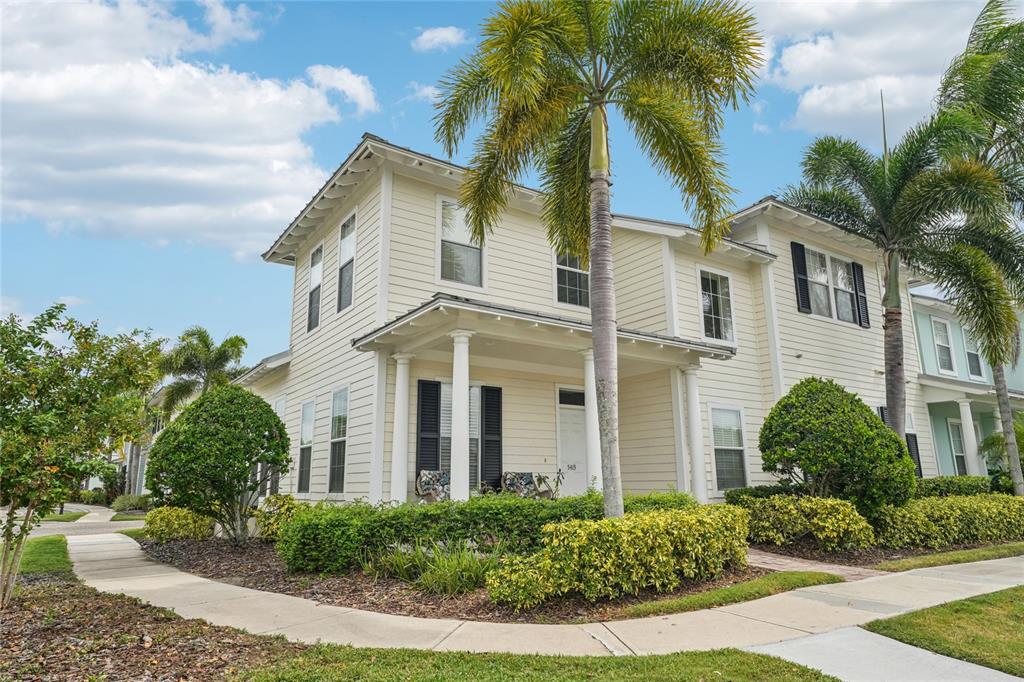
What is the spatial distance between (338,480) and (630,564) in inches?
254

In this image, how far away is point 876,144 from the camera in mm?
15023

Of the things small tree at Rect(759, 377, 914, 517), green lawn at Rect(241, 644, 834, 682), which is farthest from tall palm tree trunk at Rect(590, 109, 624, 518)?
small tree at Rect(759, 377, 914, 517)

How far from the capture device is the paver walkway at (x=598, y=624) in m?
5.07

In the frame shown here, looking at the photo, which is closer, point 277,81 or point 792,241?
point 277,81

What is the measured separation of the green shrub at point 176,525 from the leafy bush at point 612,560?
9.18 metres

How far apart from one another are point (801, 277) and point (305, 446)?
12.8m

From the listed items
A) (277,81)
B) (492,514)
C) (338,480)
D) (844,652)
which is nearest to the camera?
(844,652)

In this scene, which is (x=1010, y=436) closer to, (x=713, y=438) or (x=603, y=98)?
(x=713, y=438)

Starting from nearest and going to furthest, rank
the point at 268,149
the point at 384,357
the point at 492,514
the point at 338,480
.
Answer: the point at 492,514 → the point at 384,357 → the point at 338,480 → the point at 268,149

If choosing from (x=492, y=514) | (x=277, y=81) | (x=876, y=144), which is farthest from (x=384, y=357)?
(x=876, y=144)

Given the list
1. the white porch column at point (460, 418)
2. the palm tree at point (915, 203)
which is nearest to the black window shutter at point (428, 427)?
the white porch column at point (460, 418)

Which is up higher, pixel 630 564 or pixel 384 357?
pixel 384 357

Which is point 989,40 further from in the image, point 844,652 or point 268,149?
point 268,149

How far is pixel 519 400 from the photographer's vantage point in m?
12.0
